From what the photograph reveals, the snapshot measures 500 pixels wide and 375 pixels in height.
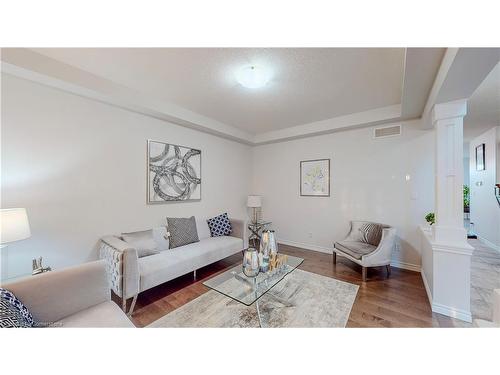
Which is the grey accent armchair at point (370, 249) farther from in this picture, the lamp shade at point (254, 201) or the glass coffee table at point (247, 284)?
the lamp shade at point (254, 201)

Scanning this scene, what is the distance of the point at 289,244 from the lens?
4246mm

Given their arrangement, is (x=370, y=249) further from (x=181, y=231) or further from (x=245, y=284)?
(x=181, y=231)

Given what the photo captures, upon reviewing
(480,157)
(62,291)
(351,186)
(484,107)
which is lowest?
(62,291)

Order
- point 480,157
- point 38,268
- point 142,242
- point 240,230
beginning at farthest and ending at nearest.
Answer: point 480,157, point 240,230, point 142,242, point 38,268

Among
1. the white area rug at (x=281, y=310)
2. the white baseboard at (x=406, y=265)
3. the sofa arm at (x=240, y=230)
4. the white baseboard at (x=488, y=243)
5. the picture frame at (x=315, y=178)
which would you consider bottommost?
the white area rug at (x=281, y=310)

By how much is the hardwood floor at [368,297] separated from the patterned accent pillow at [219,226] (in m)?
0.55

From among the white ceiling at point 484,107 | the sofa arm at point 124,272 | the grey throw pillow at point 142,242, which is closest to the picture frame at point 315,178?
the white ceiling at point 484,107

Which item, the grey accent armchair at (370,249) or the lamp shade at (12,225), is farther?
the grey accent armchair at (370,249)

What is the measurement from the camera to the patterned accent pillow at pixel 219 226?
11.4 ft

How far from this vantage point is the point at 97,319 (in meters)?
1.25

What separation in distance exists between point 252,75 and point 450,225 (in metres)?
2.52

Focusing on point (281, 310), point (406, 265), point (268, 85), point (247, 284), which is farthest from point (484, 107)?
point (247, 284)

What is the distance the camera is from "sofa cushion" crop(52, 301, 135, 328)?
1.20 m

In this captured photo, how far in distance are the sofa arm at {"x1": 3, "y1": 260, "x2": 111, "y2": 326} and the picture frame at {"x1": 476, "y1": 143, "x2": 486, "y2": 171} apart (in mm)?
7044
